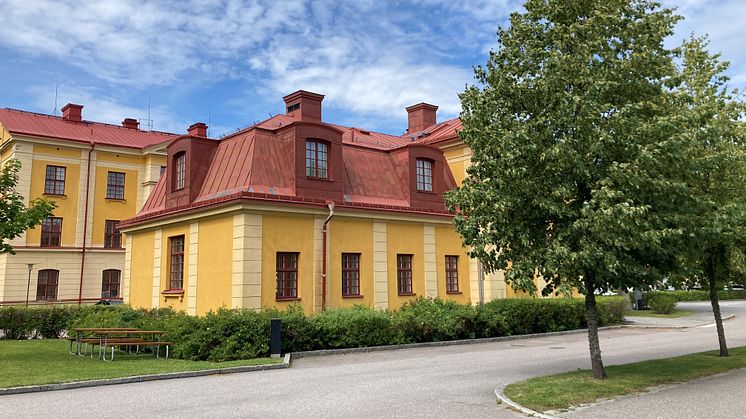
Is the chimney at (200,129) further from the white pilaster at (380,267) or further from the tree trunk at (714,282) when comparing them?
the tree trunk at (714,282)

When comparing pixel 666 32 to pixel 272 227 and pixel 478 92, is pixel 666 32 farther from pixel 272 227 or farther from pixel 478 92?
pixel 272 227

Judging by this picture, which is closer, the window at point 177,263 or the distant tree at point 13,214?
the distant tree at point 13,214

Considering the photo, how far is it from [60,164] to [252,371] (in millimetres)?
32403

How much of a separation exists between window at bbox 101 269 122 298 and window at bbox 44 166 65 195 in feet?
21.1

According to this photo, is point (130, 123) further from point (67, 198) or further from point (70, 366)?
point (70, 366)

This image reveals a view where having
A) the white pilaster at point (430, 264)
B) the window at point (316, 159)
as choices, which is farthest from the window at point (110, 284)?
the white pilaster at point (430, 264)

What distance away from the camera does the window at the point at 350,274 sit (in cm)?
2072

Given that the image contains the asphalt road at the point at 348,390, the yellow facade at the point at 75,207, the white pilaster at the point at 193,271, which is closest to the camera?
the asphalt road at the point at 348,390

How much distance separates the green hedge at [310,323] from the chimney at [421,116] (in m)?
13.9

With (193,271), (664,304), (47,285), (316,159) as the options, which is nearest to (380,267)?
(316,159)

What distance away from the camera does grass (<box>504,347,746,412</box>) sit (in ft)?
29.2

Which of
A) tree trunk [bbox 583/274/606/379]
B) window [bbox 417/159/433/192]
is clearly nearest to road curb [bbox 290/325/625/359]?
window [bbox 417/159/433/192]

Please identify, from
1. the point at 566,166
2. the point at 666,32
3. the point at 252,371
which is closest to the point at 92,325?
the point at 252,371

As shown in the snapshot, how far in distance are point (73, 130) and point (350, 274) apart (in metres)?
30.1
